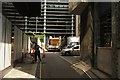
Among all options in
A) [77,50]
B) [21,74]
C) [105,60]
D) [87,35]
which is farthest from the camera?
[77,50]

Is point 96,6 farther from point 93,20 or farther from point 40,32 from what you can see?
point 40,32

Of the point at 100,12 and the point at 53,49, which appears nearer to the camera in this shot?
the point at 100,12

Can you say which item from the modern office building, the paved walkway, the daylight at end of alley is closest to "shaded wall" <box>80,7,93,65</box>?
the daylight at end of alley

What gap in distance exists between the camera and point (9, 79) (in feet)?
27.3

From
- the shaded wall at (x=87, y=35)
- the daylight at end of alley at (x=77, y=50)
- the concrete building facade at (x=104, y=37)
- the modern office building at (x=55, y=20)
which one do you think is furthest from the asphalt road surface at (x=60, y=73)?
the modern office building at (x=55, y=20)

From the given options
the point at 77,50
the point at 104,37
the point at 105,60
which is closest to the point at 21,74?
the point at 105,60

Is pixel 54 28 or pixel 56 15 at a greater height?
pixel 56 15

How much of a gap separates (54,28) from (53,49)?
6284 centimetres

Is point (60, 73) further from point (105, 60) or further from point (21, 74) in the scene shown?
point (105, 60)

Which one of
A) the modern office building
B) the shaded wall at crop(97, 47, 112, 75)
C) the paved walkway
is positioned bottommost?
the paved walkway

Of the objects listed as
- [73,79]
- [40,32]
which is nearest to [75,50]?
[73,79]

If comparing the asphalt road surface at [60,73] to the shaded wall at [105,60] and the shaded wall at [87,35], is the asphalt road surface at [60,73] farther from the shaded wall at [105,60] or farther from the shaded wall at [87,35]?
the shaded wall at [87,35]

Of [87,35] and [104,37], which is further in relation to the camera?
[87,35]

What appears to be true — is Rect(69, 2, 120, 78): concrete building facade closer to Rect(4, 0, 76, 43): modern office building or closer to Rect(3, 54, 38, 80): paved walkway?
Rect(3, 54, 38, 80): paved walkway
